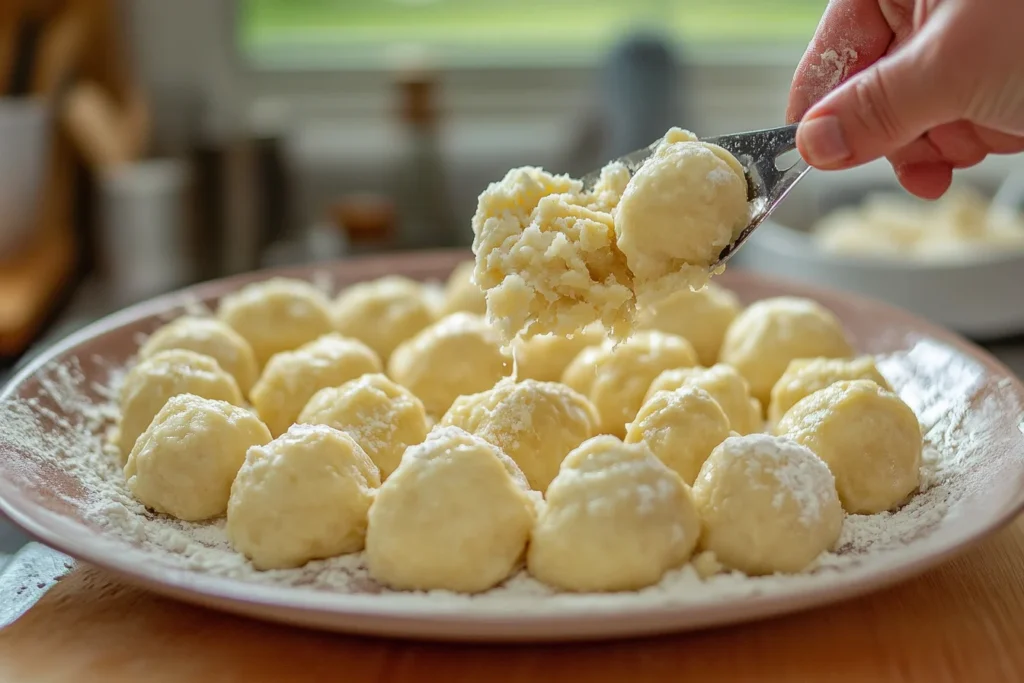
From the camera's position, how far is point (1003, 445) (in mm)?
1188

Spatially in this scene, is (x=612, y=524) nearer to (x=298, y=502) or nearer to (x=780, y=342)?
(x=298, y=502)

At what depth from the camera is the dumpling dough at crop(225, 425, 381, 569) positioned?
41.4 inches

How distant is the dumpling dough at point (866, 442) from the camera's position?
3.81 ft

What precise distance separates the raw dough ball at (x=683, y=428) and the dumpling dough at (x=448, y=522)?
0.67ft

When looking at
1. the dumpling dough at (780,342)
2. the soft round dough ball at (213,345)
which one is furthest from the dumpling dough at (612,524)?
the soft round dough ball at (213,345)

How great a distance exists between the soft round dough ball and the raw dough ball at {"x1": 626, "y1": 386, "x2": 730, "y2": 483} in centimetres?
58

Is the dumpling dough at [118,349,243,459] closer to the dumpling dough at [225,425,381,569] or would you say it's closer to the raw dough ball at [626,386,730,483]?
the dumpling dough at [225,425,381,569]

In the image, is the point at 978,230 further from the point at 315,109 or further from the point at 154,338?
the point at 315,109

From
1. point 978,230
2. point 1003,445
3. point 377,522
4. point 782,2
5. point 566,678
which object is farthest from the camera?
point 782,2

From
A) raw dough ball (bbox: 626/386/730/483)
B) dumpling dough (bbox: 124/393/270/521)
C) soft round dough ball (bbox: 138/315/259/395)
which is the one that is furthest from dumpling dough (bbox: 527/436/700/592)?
soft round dough ball (bbox: 138/315/259/395)

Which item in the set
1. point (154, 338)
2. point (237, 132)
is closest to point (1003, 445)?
point (154, 338)

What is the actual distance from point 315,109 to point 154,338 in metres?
1.85

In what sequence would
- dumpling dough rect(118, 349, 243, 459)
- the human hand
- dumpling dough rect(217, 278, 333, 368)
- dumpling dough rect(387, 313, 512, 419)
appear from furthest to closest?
dumpling dough rect(217, 278, 333, 368) < dumpling dough rect(387, 313, 512, 419) < dumpling dough rect(118, 349, 243, 459) < the human hand

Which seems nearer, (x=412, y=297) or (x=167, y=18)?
(x=412, y=297)
